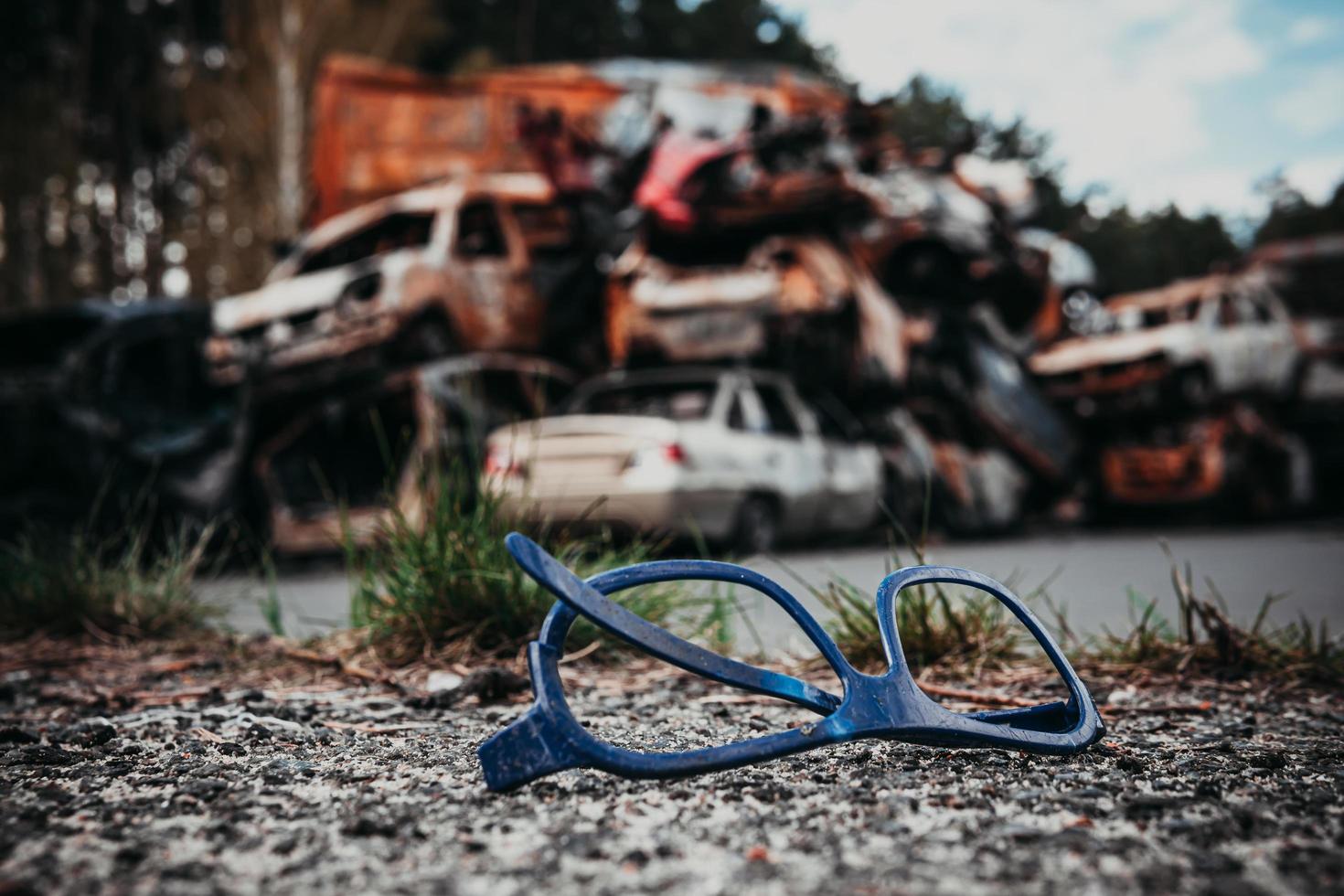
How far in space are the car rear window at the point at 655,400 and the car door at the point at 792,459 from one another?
0.44 metres

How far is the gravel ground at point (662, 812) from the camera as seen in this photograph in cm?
128

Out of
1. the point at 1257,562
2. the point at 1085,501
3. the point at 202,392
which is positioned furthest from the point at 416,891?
the point at 1085,501

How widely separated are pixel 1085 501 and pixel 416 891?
27.9ft

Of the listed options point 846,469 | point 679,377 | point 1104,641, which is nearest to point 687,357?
point 679,377

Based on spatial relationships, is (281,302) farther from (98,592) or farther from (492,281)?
(98,592)

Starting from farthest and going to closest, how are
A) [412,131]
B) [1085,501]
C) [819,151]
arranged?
[412,131] < [1085,501] < [819,151]

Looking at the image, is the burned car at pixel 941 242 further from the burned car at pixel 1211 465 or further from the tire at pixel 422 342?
the tire at pixel 422 342

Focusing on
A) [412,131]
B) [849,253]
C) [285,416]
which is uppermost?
[412,131]

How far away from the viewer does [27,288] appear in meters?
18.0

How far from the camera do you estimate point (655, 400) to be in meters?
7.16

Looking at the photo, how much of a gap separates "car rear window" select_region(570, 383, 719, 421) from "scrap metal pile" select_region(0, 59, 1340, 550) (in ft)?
0.07

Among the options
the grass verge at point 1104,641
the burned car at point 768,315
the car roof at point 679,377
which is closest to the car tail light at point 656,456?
the car roof at point 679,377

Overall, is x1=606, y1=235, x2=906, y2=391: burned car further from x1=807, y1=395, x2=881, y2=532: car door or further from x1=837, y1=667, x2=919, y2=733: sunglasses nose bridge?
x1=837, y1=667, x2=919, y2=733: sunglasses nose bridge

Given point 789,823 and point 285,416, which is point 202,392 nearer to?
point 285,416
